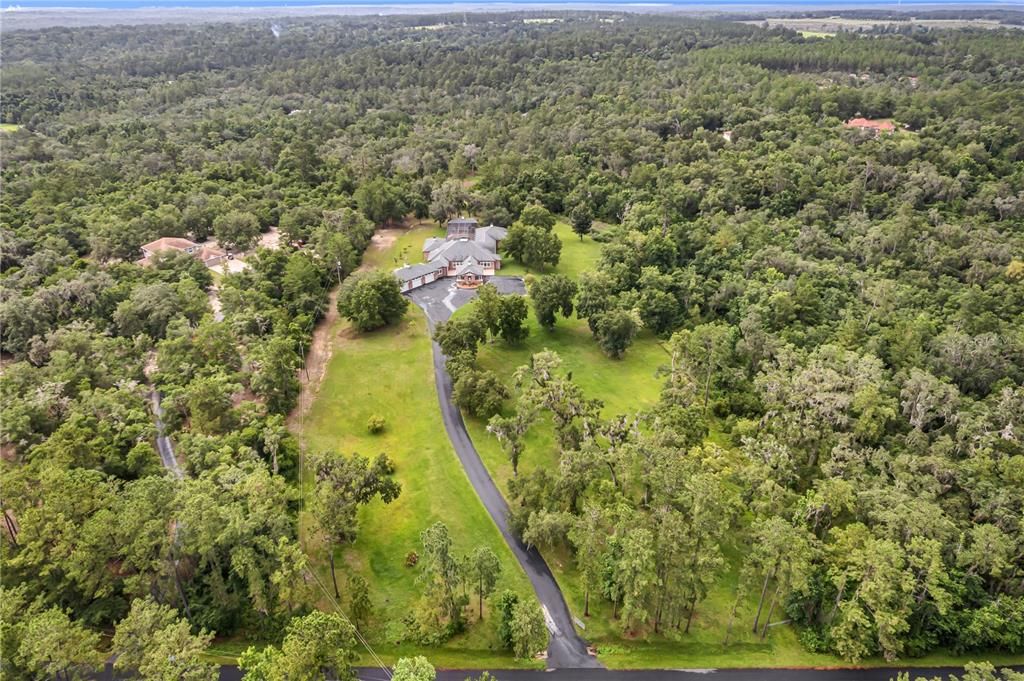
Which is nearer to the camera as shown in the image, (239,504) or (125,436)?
(239,504)

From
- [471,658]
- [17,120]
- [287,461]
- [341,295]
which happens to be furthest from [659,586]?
[17,120]

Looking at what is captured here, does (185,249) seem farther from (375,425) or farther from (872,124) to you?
(872,124)

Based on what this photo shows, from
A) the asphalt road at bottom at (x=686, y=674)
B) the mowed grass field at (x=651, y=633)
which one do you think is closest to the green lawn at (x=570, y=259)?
the mowed grass field at (x=651, y=633)

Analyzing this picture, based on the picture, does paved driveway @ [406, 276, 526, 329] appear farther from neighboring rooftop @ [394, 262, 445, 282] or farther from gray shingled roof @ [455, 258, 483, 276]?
neighboring rooftop @ [394, 262, 445, 282]

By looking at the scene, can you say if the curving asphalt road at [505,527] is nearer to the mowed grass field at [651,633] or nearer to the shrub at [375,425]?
the mowed grass field at [651,633]

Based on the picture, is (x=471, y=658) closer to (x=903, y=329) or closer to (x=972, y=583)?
(x=972, y=583)

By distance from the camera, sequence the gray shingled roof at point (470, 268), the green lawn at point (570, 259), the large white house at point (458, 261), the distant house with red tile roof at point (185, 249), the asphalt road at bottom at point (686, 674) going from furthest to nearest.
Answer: the green lawn at point (570, 259)
the gray shingled roof at point (470, 268)
the large white house at point (458, 261)
the distant house with red tile roof at point (185, 249)
the asphalt road at bottom at point (686, 674)
